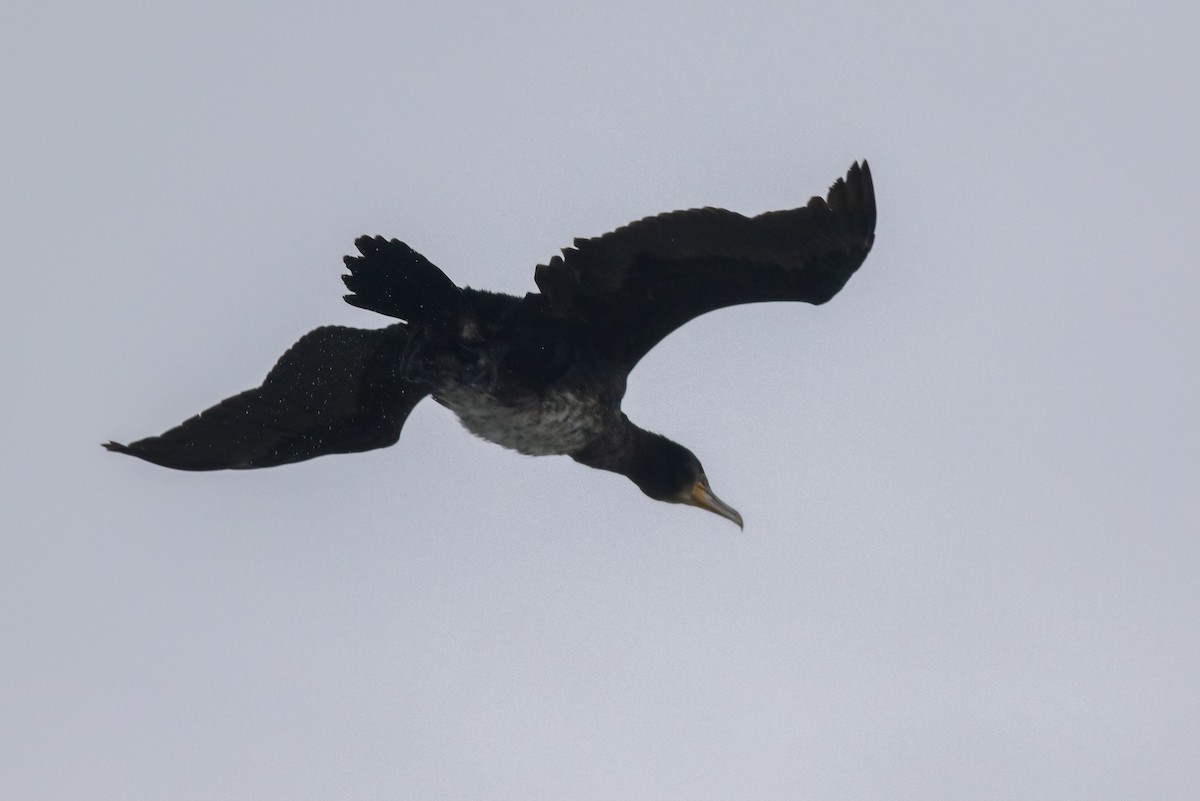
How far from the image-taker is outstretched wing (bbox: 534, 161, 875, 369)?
8820 mm

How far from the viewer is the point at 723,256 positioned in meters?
8.92

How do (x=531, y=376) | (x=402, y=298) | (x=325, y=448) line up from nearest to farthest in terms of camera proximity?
(x=402, y=298), (x=531, y=376), (x=325, y=448)

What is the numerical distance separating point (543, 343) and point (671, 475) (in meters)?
1.30

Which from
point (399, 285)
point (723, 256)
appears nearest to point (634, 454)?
point (723, 256)

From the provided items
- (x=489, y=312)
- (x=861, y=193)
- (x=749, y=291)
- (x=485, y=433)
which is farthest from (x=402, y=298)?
(x=861, y=193)

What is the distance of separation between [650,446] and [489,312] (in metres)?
1.50

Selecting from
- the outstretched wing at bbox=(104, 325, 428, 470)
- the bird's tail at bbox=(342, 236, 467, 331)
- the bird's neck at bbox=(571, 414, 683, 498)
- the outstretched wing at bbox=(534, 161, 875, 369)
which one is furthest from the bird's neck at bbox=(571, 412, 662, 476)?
the bird's tail at bbox=(342, 236, 467, 331)

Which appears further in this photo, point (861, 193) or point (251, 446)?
point (251, 446)

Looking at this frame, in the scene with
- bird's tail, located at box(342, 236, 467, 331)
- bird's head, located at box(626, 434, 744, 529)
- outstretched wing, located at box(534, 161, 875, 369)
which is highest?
Result: outstretched wing, located at box(534, 161, 875, 369)

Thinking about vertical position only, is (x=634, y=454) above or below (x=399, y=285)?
below

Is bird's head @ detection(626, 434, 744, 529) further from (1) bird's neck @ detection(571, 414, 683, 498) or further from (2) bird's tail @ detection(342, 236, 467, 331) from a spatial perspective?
(2) bird's tail @ detection(342, 236, 467, 331)

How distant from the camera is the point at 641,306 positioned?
9.21 m

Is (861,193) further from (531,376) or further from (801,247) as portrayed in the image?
(531,376)

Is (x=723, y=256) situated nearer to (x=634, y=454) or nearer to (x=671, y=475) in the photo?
(x=634, y=454)
